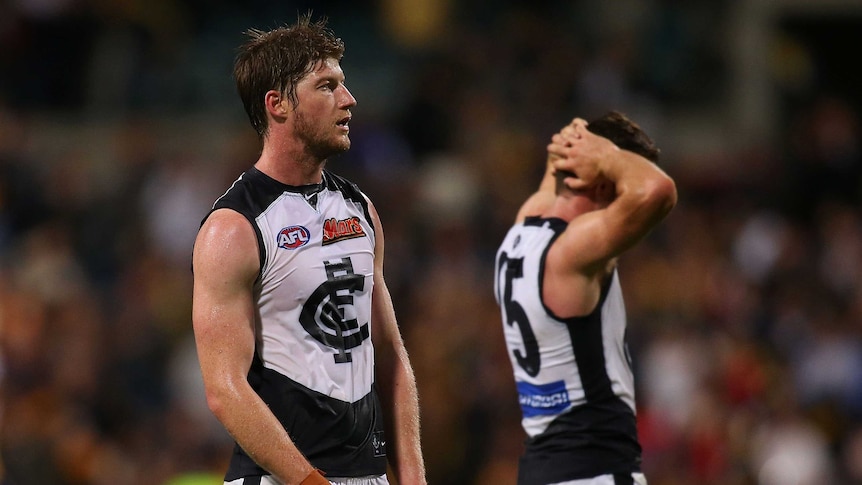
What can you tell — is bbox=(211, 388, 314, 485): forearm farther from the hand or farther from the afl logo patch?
the hand

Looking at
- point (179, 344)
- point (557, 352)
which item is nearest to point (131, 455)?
point (179, 344)

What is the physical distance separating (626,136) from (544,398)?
1.23m

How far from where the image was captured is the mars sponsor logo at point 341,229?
4711 millimetres

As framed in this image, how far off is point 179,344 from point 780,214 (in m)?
6.06

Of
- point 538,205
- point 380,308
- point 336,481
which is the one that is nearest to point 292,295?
point 380,308

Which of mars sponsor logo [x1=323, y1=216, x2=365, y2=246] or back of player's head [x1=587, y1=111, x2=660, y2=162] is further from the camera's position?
back of player's head [x1=587, y1=111, x2=660, y2=162]

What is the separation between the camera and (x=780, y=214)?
13625 millimetres

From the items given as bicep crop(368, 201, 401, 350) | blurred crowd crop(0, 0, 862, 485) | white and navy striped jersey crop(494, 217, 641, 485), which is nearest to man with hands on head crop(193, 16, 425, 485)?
bicep crop(368, 201, 401, 350)

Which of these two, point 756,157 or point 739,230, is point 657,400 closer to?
point 739,230

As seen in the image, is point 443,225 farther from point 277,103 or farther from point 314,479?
point 314,479

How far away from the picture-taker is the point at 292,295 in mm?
4562

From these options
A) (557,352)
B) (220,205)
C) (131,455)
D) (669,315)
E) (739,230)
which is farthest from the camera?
(739,230)

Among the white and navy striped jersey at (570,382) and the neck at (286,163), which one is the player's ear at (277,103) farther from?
the white and navy striped jersey at (570,382)

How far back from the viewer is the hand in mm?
5957
